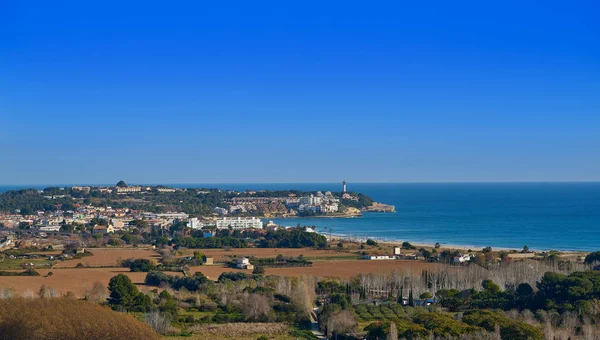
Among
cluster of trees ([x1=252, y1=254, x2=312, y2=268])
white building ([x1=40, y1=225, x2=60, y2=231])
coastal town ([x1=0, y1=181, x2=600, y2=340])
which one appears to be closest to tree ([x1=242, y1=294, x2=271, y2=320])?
coastal town ([x1=0, y1=181, x2=600, y2=340])

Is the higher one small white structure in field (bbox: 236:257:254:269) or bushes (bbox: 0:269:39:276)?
A: small white structure in field (bbox: 236:257:254:269)

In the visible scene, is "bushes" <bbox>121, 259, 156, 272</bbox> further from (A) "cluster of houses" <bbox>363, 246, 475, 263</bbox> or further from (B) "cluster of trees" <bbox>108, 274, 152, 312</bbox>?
(A) "cluster of houses" <bbox>363, 246, 475, 263</bbox>

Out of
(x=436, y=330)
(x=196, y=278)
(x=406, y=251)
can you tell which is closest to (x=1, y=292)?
(x=196, y=278)

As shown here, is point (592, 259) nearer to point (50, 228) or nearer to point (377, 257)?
point (377, 257)

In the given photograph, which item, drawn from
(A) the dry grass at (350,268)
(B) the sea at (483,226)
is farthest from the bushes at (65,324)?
(B) the sea at (483,226)

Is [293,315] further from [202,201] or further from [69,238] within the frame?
[202,201]

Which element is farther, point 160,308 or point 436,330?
point 160,308
